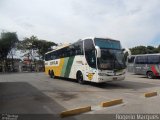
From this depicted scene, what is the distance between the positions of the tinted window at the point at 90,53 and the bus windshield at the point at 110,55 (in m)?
0.46

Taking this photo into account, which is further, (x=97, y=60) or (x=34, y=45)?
(x=34, y=45)

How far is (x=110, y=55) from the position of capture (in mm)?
14547

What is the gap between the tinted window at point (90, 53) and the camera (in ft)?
47.9

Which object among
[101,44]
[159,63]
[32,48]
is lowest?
[159,63]

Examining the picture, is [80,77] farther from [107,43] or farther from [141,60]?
[141,60]

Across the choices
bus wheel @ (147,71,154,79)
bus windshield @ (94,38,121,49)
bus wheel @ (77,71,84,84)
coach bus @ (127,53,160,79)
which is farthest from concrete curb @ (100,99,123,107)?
bus wheel @ (147,71,154,79)

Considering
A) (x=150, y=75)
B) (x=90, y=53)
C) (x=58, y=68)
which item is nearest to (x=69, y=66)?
(x=58, y=68)

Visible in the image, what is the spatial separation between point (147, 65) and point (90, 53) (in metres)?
9.04

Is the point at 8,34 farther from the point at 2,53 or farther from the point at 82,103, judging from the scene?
the point at 82,103

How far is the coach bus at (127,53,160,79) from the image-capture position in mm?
20906

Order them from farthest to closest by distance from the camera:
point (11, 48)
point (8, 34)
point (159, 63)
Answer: point (11, 48) < point (8, 34) < point (159, 63)

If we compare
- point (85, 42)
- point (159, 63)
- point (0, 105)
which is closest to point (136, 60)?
point (159, 63)

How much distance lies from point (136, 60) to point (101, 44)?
985 cm

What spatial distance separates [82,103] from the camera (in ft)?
32.0
